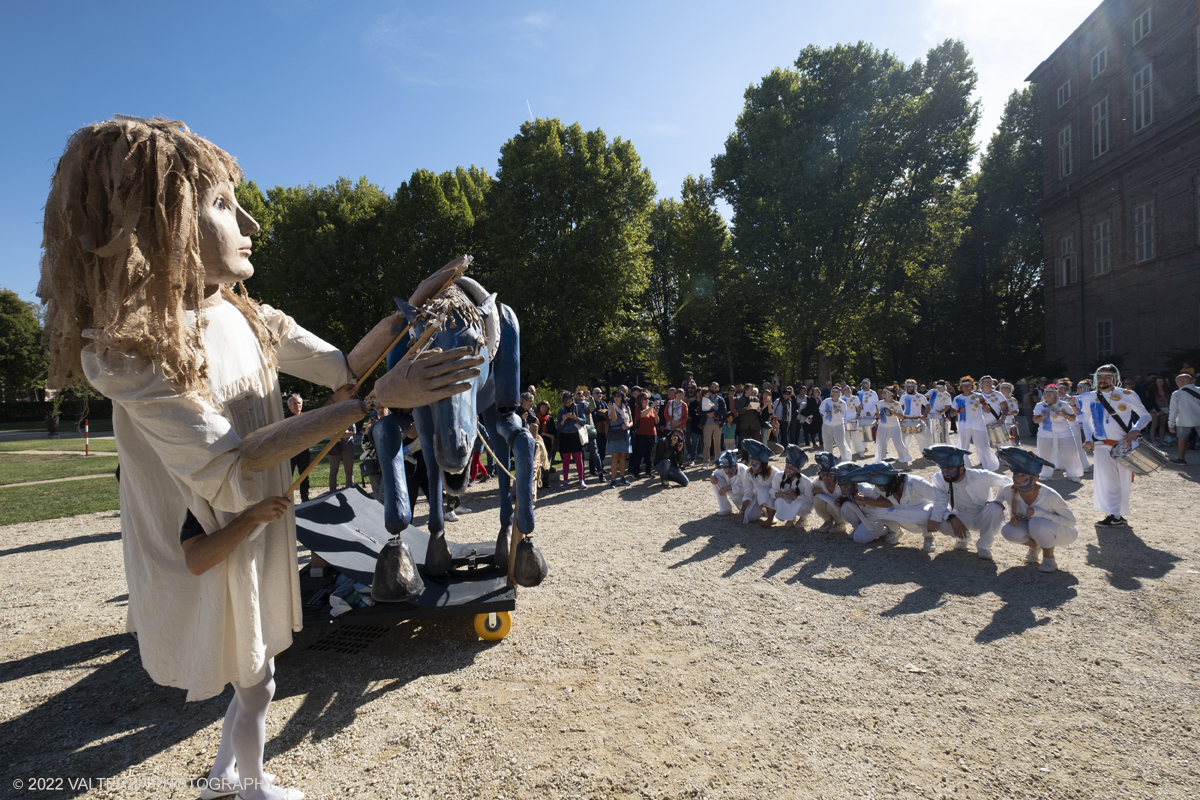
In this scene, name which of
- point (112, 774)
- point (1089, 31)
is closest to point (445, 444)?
point (112, 774)

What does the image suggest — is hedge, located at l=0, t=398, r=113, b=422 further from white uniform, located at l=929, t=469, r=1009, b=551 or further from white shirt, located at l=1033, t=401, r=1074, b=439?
white shirt, located at l=1033, t=401, r=1074, b=439

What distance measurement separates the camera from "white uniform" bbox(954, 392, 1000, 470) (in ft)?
38.9

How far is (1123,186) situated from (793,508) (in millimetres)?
24577

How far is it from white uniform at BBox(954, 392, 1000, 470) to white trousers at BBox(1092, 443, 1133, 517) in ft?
15.3

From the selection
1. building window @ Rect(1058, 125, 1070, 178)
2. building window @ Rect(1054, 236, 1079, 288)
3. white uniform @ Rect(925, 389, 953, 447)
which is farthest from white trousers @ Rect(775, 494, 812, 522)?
building window @ Rect(1058, 125, 1070, 178)

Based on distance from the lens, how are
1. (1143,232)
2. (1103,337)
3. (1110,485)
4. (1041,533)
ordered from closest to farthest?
1. (1041,533)
2. (1110,485)
3. (1143,232)
4. (1103,337)

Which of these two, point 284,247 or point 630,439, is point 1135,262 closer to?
point 630,439

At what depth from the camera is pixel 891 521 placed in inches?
253

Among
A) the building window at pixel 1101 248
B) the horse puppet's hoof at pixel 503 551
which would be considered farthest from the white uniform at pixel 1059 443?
the building window at pixel 1101 248

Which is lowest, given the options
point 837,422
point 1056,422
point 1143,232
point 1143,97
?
point 837,422

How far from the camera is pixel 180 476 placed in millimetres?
1784

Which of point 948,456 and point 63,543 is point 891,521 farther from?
point 63,543

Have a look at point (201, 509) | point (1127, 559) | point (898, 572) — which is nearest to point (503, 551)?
point (201, 509)

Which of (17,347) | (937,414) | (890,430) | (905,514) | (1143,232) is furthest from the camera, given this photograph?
(17,347)
